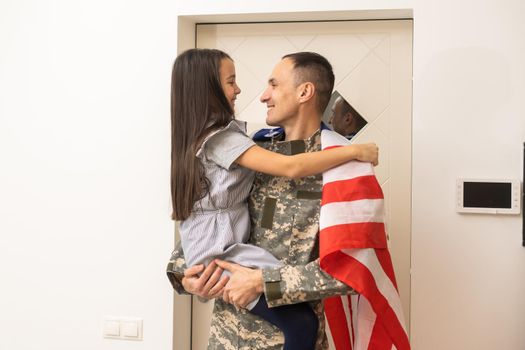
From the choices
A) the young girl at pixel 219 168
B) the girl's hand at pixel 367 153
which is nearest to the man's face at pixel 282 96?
the young girl at pixel 219 168

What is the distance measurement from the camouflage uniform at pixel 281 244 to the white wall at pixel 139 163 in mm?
646

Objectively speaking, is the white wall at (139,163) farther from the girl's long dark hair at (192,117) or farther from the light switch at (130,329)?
the girl's long dark hair at (192,117)

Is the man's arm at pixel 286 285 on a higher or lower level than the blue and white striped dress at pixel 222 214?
lower

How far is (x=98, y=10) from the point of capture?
249 centimetres

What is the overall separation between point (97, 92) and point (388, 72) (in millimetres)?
1185

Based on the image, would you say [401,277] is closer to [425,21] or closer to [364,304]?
[364,304]

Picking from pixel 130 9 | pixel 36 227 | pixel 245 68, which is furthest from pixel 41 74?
pixel 245 68

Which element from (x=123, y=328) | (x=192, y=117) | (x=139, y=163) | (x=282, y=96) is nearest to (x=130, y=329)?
(x=123, y=328)

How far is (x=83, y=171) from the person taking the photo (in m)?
2.53

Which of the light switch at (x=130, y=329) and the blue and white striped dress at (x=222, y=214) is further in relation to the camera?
the light switch at (x=130, y=329)

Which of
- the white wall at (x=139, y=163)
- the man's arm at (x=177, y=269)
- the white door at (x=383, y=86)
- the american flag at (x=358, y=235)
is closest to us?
the american flag at (x=358, y=235)

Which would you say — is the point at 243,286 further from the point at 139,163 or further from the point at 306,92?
the point at 139,163

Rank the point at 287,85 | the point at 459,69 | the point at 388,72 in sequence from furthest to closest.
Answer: the point at 388,72
the point at 459,69
the point at 287,85

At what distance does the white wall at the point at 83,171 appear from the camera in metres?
2.46
